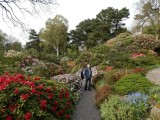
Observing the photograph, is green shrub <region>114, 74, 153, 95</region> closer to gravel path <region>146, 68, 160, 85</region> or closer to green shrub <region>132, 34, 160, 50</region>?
gravel path <region>146, 68, 160, 85</region>

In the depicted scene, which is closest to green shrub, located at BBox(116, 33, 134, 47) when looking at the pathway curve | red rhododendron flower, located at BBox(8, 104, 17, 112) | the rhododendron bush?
the pathway curve

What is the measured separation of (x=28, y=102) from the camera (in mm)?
7605

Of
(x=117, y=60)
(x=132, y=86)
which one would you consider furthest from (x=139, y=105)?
(x=117, y=60)

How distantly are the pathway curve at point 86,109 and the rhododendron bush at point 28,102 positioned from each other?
3.95 feet

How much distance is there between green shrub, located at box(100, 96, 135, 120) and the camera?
8.16 meters

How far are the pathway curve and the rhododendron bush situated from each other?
1203mm

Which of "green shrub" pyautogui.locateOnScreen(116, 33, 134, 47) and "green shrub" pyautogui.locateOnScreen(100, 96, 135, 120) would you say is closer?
"green shrub" pyautogui.locateOnScreen(100, 96, 135, 120)

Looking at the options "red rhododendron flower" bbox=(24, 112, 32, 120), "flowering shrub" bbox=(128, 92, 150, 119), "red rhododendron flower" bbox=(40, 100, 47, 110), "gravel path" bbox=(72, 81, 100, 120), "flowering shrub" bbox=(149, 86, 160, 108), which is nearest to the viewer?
"red rhododendron flower" bbox=(24, 112, 32, 120)

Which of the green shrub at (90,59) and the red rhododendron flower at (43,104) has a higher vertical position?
the green shrub at (90,59)

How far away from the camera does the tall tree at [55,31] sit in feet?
171

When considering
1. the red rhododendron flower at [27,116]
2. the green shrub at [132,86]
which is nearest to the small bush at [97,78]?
the green shrub at [132,86]

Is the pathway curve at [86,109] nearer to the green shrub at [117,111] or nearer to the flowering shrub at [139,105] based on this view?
the green shrub at [117,111]

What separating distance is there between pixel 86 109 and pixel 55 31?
42070 mm

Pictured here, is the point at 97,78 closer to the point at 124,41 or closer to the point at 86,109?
the point at 86,109
